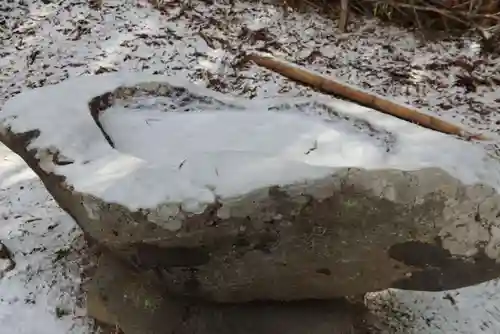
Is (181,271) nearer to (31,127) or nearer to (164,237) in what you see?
(164,237)

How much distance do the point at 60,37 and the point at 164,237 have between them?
3.16 meters

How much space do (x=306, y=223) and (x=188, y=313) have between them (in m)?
0.67

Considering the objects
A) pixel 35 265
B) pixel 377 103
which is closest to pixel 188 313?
pixel 35 265

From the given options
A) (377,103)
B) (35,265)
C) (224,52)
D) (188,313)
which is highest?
(377,103)

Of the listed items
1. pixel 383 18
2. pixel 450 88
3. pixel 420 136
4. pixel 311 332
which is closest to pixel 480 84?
pixel 450 88

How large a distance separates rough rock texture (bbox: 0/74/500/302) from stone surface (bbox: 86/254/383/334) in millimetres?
140

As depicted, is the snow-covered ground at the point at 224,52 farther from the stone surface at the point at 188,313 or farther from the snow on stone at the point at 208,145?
the stone surface at the point at 188,313

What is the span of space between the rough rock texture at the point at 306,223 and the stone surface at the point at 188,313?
140 millimetres

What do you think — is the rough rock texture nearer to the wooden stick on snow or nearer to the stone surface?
the stone surface

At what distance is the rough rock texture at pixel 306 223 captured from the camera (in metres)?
2.11

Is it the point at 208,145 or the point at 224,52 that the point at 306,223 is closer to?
the point at 208,145

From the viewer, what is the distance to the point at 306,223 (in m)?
2.17

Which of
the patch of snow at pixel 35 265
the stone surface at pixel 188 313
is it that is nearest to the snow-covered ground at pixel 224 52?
the patch of snow at pixel 35 265

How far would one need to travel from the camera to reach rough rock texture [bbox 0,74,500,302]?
211 centimetres
